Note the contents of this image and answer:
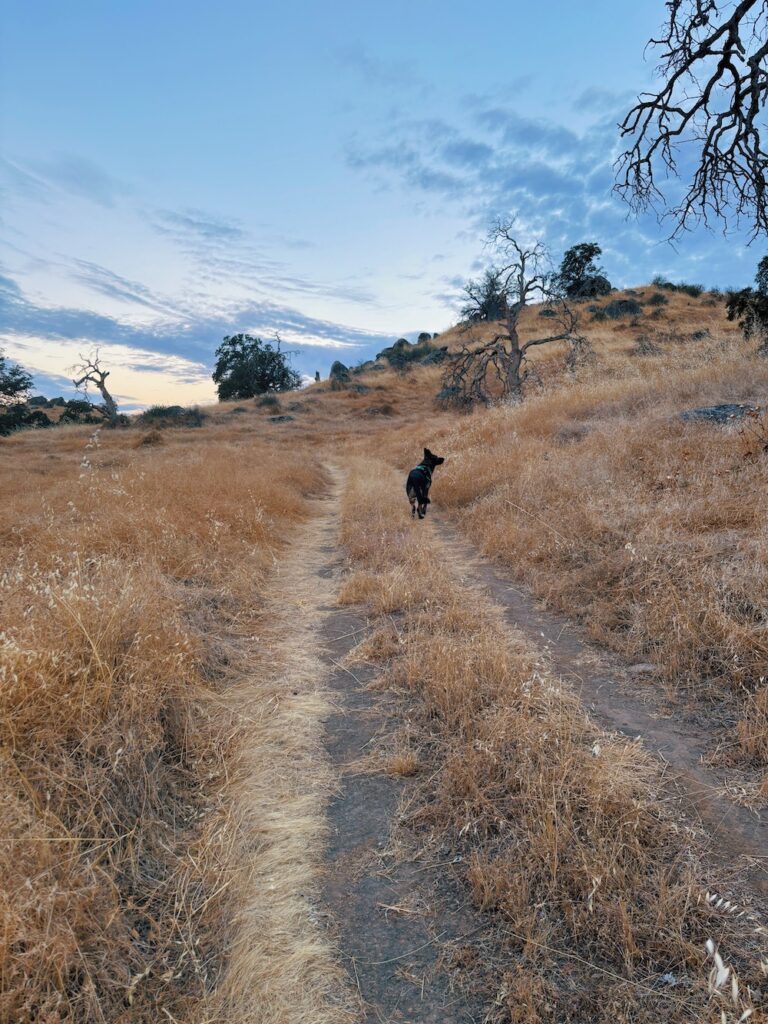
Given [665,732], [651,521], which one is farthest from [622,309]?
[665,732]

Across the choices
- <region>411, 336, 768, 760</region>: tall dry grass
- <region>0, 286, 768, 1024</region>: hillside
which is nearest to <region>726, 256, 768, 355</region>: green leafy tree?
<region>411, 336, 768, 760</region>: tall dry grass

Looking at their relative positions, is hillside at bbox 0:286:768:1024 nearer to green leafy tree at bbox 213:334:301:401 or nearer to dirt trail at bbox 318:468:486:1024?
dirt trail at bbox 318:468:486:1024

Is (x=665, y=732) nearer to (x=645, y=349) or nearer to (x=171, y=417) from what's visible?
(x=645, y=349)

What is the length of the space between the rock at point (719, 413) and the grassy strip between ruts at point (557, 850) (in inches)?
252

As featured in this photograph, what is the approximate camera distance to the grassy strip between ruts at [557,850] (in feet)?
5.33

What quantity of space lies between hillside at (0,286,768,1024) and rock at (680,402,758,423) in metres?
1.49

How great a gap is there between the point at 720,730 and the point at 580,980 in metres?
1.90

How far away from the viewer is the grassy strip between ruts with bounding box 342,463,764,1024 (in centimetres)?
163

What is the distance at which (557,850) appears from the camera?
2.04 m

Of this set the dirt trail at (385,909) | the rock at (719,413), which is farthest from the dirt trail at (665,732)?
the rock at (719,413)

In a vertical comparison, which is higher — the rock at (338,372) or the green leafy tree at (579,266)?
the green leafy tree at (579,266)

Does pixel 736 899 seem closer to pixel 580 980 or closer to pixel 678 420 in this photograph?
pixel 580 980

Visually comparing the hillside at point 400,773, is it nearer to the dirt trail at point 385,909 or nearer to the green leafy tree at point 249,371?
the dirt trail at point 385,909

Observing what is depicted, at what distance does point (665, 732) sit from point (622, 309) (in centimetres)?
4610
